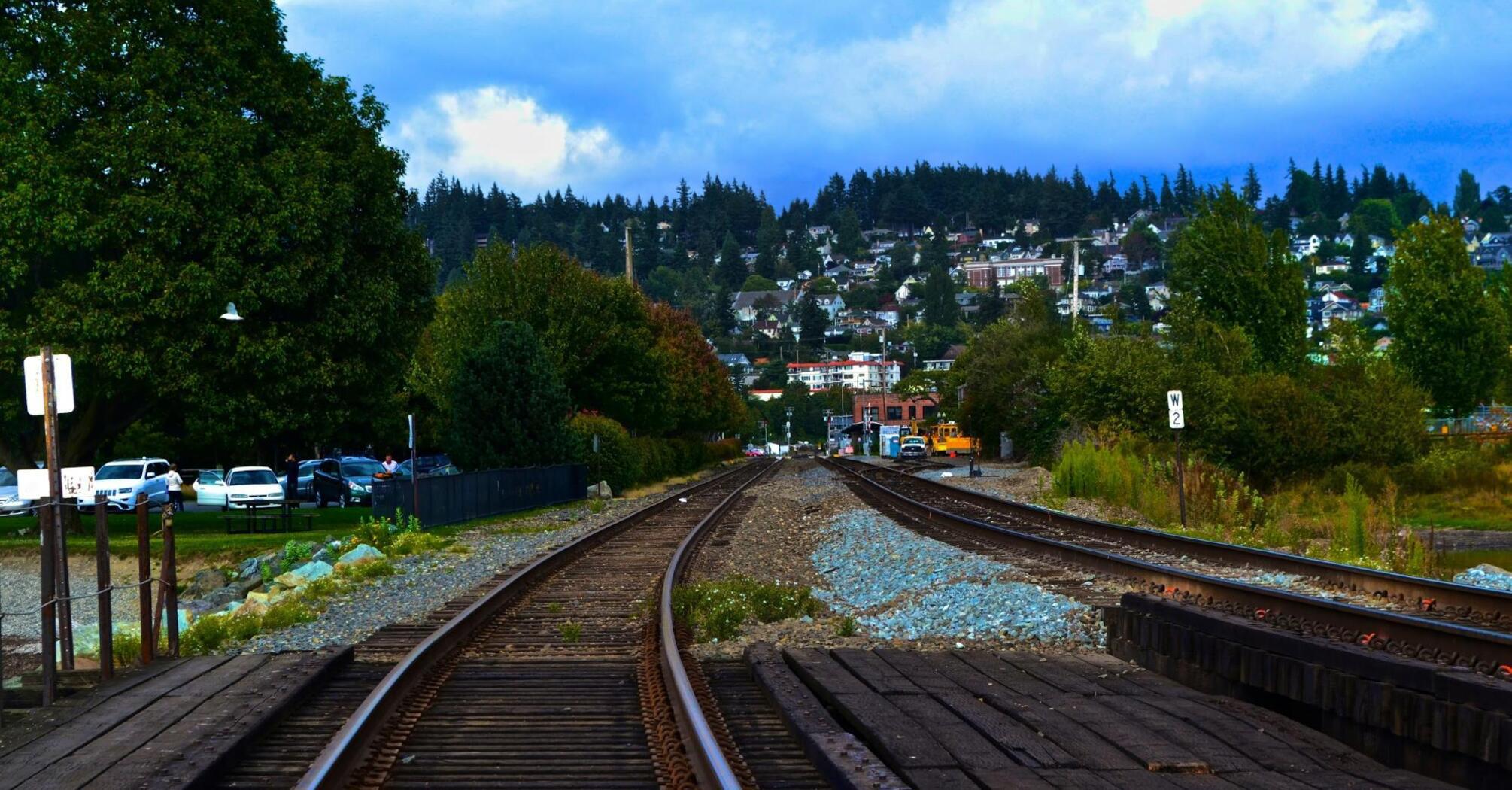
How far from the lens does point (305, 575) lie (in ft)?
68.9

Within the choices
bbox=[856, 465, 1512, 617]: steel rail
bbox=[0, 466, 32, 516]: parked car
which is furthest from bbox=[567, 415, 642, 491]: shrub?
bbox=[856, 465, 1512, 617]: steel rail

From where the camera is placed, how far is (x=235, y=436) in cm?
3244

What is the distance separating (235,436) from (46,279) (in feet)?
17.8

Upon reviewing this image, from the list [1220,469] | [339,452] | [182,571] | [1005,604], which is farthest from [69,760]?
[339,452]

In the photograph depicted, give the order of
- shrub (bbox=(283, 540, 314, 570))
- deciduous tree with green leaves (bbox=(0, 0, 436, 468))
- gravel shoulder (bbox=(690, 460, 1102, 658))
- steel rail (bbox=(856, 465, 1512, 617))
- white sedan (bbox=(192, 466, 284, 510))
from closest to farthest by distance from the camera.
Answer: steel rail (bbox=(856, 465, 1512, 617))
gravel shoulder (bbox=(690, 460, 1102, 658))
shrub (bbox=(283, 540, 314, 570))
deciduous tree with green leaves (bbox=(0, 0, 436, 468))
white sedan (bbox=(192, 466, 284, 510))

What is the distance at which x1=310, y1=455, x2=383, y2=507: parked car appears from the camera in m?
45.4

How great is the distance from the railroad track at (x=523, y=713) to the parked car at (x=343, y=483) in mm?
32813

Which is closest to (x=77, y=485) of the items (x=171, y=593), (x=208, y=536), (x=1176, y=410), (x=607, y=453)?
(x=171, y=593)

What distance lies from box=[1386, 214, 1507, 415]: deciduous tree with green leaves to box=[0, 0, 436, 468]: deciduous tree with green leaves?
5204cm

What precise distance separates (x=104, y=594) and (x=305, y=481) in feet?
148

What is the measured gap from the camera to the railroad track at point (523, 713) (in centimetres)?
702

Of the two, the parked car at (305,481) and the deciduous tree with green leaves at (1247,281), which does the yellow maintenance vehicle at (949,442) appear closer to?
the deciduous tree with green leaves at (1247,281)

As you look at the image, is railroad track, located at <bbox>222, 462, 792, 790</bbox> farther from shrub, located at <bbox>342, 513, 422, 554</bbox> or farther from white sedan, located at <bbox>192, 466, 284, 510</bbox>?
white sedan, located at <bbox>192, 466, 284, 510</bbox>

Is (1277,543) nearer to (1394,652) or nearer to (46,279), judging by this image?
(1394,652)
